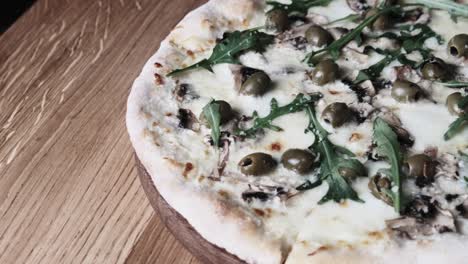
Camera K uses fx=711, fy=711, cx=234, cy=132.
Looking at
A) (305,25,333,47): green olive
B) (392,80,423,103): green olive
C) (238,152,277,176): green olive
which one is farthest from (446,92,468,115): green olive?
(238,152,277,176): green olive

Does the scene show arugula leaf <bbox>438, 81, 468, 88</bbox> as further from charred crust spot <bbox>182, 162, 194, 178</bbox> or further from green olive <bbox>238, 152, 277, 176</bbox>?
charred crust spot <bbox>182, 162, 194, 178</bbox>

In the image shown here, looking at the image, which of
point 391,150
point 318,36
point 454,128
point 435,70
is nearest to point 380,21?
point 318,36

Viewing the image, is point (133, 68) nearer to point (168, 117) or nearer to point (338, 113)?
point (168, 117)

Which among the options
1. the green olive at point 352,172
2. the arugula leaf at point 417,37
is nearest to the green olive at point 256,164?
the green olive at point 352,172

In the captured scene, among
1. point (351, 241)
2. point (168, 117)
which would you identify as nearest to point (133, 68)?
point (168, 117)

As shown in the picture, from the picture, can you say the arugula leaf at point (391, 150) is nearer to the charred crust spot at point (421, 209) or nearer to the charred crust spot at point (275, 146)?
the charred crust spot at point (421, 209)
